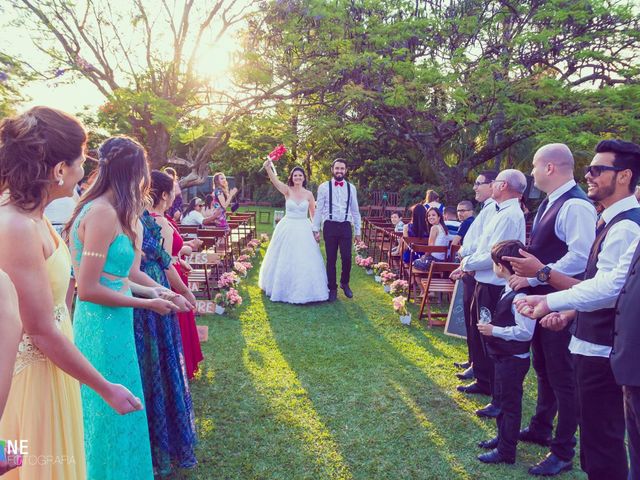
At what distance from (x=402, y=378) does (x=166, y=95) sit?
1414 centimetres

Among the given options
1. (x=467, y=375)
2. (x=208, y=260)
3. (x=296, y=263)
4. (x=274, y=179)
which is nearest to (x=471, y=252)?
(x=467, y=375)

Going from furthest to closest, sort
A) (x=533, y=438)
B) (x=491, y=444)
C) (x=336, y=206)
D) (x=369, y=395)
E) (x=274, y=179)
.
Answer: (x=336, y=206) → (x=274, y=179) → (x=369, y=395) → (x=533, y=438) → (x=491, y=444)

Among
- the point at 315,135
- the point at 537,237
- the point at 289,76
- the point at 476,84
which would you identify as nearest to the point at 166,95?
the point at 289,76

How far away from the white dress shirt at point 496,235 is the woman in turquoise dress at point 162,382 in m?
2.73

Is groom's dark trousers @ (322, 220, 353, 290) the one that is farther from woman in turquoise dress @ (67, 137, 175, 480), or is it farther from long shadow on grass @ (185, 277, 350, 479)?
woman in turquoise dress @ (67, 137, 175, 480)

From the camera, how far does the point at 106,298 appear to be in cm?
240

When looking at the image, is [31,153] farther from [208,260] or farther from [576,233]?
[208,260]

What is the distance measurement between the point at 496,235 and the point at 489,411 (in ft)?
5.41

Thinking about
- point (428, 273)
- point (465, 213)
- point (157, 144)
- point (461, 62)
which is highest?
point (461, 62)

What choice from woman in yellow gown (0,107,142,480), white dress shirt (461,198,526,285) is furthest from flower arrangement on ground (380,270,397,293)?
woman in yellow gown (0,107,142,480)

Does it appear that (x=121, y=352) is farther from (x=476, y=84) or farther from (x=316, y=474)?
(x=476, y=84)

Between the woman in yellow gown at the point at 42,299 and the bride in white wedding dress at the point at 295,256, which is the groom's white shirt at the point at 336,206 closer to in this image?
the bride in white wedding dress at the point at 295,256

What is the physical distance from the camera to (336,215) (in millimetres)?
8562

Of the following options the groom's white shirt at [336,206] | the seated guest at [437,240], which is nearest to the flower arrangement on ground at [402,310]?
the seated guest at [437,240]
